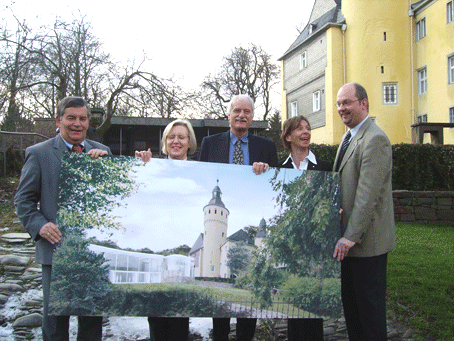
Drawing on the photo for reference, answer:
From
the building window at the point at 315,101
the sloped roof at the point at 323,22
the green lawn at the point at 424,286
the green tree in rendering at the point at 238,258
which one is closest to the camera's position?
the green tree in rendering at the point at 238,258

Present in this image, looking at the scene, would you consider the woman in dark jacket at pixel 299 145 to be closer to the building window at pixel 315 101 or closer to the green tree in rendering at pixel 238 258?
the green tree in rendering at pixel 238 258

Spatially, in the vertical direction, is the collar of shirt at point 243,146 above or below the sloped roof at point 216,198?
above

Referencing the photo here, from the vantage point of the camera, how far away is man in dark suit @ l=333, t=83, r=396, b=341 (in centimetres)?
321

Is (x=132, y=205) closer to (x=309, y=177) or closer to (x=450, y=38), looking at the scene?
(x=309, y=177)

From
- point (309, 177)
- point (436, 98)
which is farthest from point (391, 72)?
point (309, 177)

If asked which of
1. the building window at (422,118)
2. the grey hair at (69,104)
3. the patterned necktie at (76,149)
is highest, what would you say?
the building window at (422,118)

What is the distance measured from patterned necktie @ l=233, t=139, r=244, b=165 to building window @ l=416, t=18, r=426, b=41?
25663mm

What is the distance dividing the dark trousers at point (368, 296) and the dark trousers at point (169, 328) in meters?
1.38

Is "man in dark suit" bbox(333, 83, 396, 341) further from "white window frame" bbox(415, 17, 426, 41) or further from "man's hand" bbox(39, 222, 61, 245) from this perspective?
"white window frame" bbox(415, 17, 426, 41)

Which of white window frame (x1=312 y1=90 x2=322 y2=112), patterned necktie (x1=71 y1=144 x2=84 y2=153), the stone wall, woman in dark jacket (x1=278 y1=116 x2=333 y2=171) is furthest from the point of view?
white window frame (x1=312 y1=90 x2=322 y2=112)

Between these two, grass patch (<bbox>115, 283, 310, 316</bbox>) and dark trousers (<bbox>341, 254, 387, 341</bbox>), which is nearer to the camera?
grass patch (<bbox>115, 283, 310, 316</bbox>)

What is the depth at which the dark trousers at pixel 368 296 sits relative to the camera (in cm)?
321

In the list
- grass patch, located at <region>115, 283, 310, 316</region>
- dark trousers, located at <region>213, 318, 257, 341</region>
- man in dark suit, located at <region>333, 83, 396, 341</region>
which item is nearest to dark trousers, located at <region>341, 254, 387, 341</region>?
man in dark suit, located at <region>333, 83, 396, 341</region>

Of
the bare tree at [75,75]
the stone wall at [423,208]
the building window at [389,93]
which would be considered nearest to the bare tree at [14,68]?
the bare tree at [75,75]
